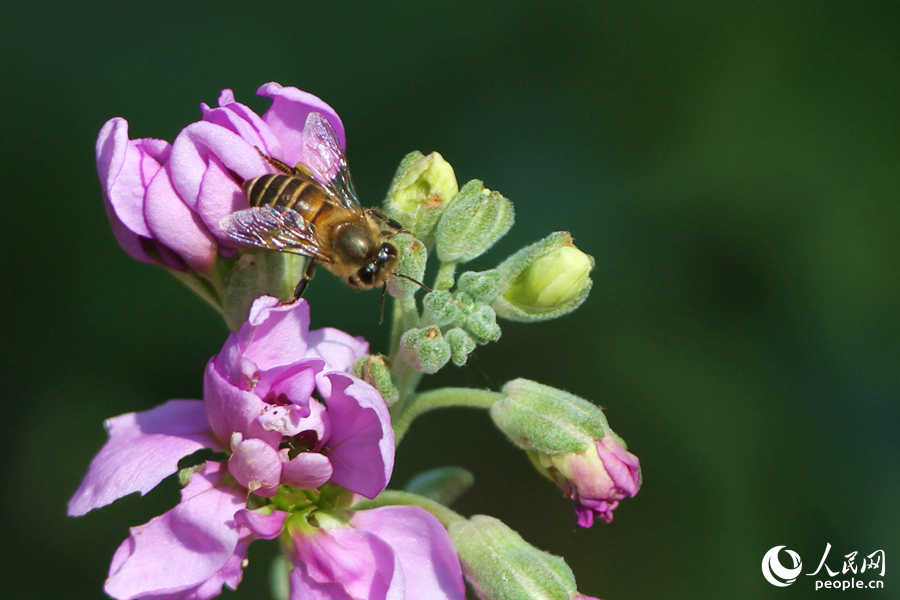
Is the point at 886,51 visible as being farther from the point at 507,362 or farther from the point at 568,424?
the point at 568,424

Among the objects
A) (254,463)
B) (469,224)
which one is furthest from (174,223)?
(469,224)

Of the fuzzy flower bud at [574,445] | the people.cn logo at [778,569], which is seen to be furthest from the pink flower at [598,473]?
the people.cn logo at [778,569]

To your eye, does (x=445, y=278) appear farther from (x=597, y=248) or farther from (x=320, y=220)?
(x=597, y=248)

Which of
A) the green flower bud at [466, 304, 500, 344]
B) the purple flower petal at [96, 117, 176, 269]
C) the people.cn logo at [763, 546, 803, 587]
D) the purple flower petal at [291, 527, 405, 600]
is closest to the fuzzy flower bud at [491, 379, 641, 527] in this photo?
the green flower bud at [466, 304, 500, 344]

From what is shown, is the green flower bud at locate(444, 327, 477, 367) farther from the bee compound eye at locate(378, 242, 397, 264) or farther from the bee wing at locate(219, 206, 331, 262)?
the bee wing at locate(219, 206, 331, 262)

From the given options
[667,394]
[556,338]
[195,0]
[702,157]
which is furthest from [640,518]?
[195,0]

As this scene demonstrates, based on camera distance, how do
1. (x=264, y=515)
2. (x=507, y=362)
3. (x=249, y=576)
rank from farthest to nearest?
1. (x=507, y=362)
2. (x=249, y=576)
3. (x=264, y=515)
